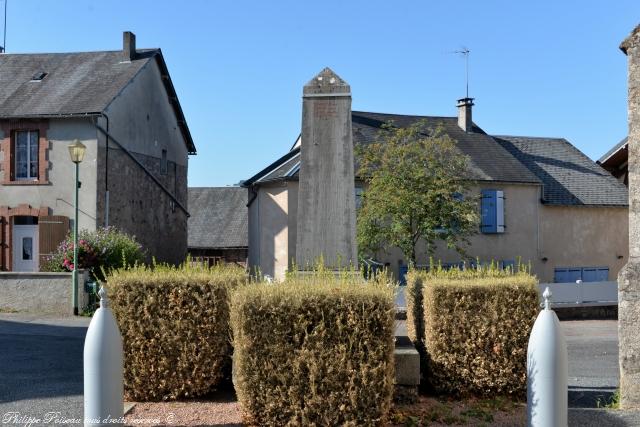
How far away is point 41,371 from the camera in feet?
28.5

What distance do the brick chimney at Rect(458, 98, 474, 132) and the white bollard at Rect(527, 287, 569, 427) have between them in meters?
23.0

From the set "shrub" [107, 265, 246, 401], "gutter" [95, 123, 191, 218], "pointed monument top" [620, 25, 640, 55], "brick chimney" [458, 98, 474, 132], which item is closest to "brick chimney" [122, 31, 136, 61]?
"gutter" [95, 123, 191, 218]

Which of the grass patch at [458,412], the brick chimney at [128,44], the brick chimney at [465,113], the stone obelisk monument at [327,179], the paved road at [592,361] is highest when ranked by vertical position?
the brick chimney at [128,44]

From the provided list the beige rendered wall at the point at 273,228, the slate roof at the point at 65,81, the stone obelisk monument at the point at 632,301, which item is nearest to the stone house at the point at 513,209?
the beige rendered wall at the point at 273,228

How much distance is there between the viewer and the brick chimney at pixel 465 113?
2741 centimetres

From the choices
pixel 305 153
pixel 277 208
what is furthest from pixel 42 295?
pixel 305 153

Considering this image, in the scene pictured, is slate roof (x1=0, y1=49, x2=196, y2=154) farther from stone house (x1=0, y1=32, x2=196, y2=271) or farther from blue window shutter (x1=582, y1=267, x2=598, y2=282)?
blue window shutter (x1=582, y1=267, x2=598, y2=282)

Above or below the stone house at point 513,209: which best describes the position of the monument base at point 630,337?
below

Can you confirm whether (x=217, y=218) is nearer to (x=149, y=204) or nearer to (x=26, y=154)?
(x=149, y=204)

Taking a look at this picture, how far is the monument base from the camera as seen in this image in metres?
6.80

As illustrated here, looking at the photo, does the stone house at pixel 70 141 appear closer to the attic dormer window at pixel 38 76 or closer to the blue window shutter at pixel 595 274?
the attic dormer window at pixel 38 76

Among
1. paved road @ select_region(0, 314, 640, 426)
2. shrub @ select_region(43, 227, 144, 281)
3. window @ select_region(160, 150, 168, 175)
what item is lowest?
paved road @ select_region(0, 314, 640, 426)

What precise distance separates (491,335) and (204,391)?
108 inches

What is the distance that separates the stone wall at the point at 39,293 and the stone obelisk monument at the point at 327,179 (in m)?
9.41
